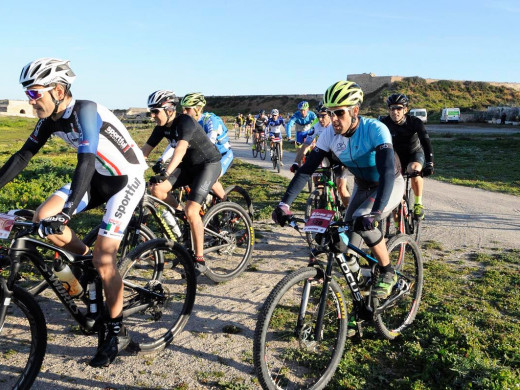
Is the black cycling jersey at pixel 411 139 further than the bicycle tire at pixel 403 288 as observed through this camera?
Yes

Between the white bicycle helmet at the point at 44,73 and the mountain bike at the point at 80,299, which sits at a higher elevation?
the white bicycle helmet at the point at 44,73

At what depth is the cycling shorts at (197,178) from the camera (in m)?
6.41

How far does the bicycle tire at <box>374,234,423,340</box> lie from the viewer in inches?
197

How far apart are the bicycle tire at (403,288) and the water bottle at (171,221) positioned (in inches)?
114

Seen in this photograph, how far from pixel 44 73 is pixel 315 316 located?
3073 millimetres

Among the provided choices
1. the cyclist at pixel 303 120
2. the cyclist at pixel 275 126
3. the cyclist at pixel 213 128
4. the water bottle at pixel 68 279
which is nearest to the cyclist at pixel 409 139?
the cyclist at pixel 213 128

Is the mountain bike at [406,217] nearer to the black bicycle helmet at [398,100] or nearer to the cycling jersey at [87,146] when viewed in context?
the black bicycle helmet at [398,100]

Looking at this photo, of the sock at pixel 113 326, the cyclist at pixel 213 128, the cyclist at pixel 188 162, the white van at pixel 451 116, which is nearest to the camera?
the sock at pixel 113 326

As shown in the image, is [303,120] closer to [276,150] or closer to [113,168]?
[276,150]

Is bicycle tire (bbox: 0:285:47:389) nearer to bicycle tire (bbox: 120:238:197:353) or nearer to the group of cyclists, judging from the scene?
the group of cyclists

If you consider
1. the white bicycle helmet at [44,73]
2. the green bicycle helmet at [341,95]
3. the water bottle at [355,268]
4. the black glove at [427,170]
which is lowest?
the water bottle at [355,268]

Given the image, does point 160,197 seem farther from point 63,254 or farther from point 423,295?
point 423,295

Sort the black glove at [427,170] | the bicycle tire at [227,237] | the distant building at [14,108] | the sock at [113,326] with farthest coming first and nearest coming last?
1. the distant building at [14,108]
2. the black glove at [427,170]
3. the bicycle tire at [227,237]
4. the sock at [113,326]

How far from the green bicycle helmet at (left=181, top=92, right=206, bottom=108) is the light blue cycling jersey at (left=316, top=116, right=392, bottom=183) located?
326cm
